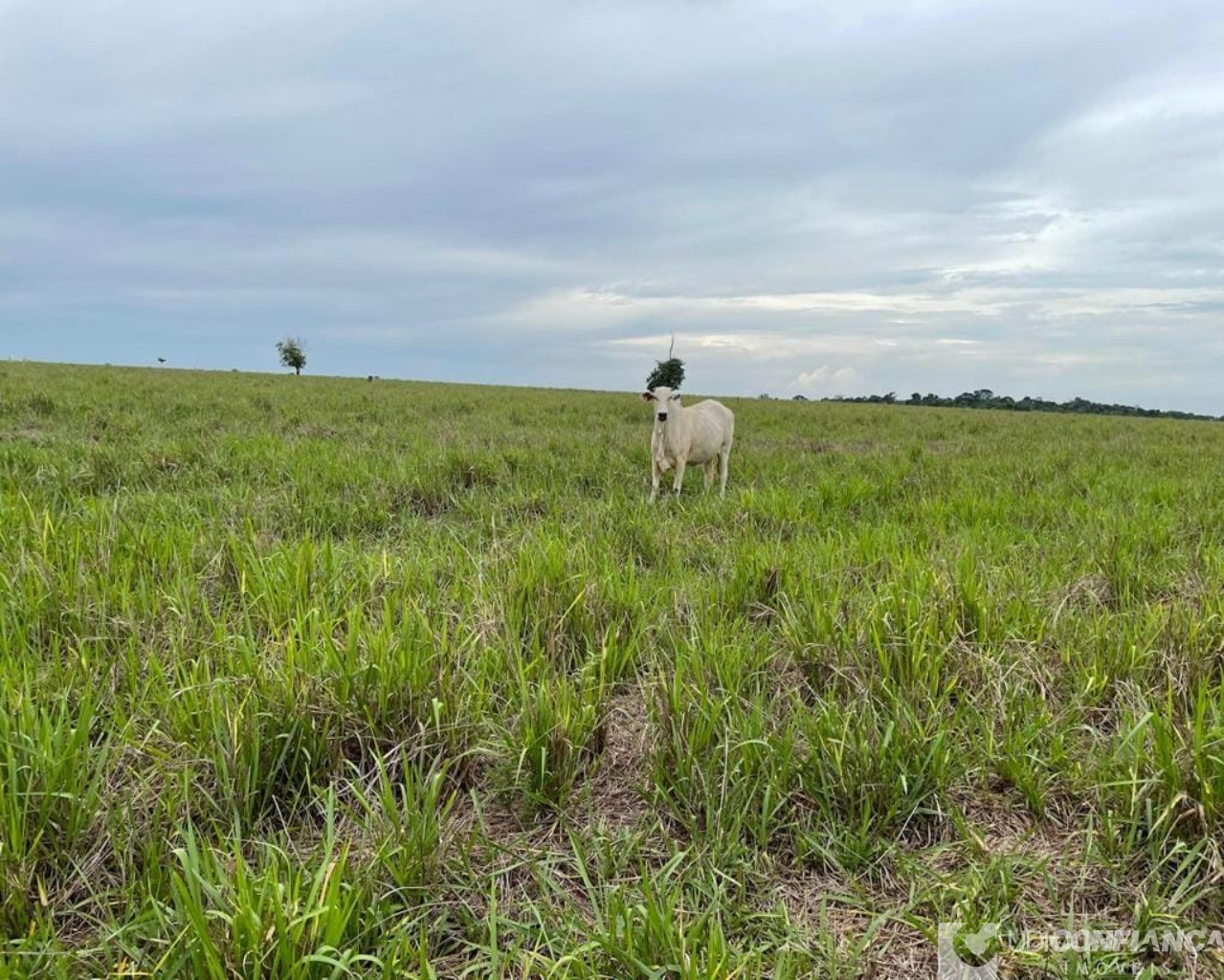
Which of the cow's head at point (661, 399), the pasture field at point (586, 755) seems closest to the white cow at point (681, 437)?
the cow's head at point (661, 399)

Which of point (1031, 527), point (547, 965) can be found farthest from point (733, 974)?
point (1031, 527)

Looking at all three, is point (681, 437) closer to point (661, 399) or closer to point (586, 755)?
point (661, 399)

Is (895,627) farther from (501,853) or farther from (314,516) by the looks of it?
(314,516)

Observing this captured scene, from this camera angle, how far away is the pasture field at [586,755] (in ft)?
5.41

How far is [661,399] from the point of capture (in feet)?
28.3

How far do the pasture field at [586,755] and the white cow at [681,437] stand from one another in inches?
160

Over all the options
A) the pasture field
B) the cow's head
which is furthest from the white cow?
the pasture field

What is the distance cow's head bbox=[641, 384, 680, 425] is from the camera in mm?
8525

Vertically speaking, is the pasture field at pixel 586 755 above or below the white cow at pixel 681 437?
below

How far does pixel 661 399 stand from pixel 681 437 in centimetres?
61

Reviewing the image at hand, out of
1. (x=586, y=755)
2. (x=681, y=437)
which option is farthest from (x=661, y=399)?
(x=586, y=755)

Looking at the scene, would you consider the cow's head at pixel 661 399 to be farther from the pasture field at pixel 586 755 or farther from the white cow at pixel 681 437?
the pasture field at pixel 586 755

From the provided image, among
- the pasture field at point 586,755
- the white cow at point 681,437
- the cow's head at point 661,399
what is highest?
the cow's head at point 661,399

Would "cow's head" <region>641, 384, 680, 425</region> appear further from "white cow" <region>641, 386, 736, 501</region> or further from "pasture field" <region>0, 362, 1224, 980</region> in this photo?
"pasture field" <region>0, 362, 1224, 980</region>
